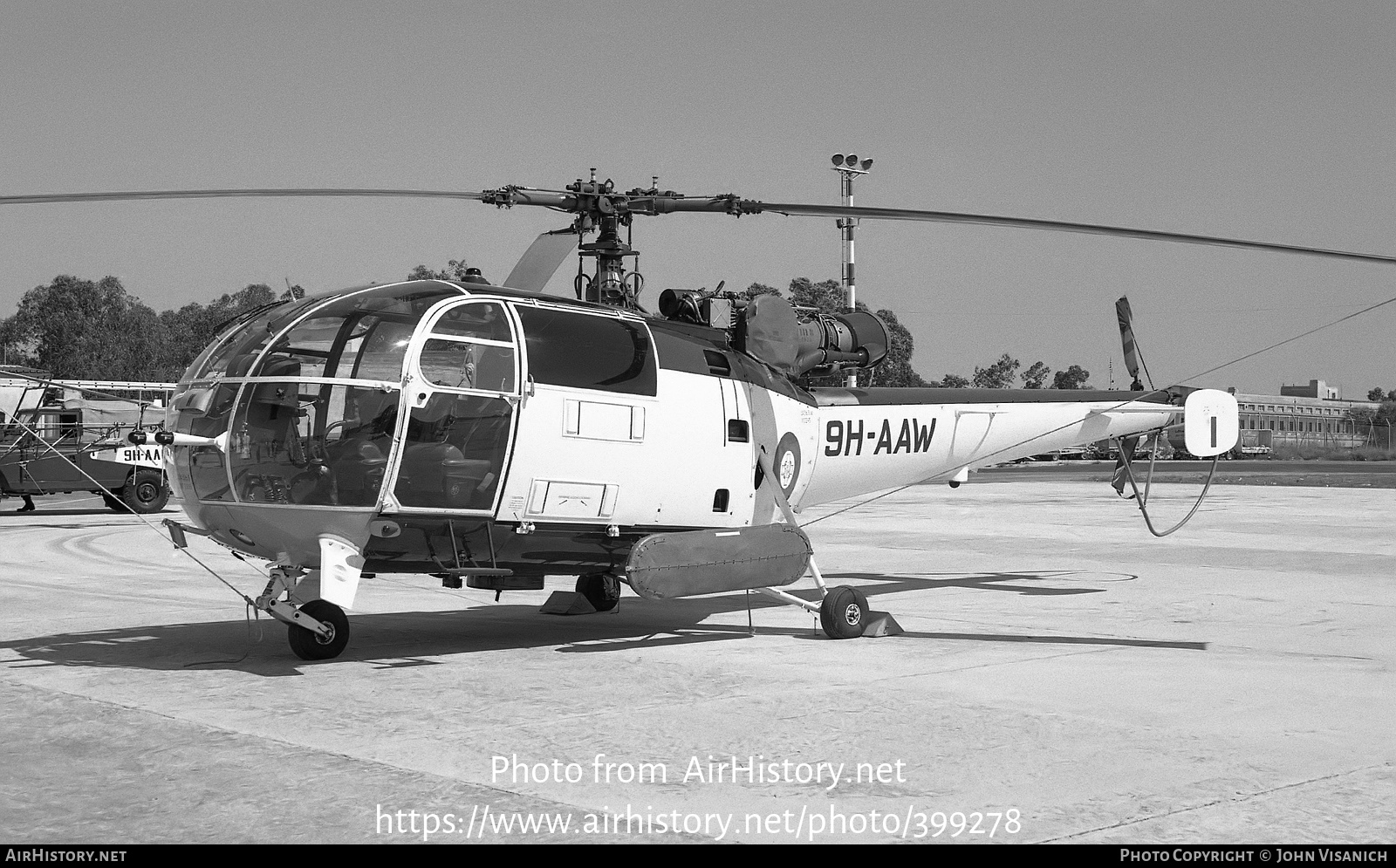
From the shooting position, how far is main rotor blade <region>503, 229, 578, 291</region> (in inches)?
→ 441

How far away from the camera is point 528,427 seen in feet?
32.1

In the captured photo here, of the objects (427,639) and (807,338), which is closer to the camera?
(427,639)

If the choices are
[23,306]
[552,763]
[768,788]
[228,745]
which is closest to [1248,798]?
[768,788]

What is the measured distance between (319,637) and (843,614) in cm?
447

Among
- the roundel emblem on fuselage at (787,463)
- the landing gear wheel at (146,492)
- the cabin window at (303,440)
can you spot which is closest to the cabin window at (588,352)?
the cabin window at (303,440)

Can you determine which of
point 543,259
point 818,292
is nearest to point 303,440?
point 543,259

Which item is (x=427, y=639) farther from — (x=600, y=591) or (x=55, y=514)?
(x=55, y=514)

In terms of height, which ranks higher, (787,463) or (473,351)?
(473,351)

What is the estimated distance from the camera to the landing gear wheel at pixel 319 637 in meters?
9.93

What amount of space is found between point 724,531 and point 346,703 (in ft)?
13.1

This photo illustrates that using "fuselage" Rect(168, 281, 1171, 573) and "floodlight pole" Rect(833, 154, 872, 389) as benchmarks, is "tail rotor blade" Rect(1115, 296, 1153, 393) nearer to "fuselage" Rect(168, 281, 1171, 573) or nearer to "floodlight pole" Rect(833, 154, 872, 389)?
"fuselage" Rect(168, 281, 1171, 573)

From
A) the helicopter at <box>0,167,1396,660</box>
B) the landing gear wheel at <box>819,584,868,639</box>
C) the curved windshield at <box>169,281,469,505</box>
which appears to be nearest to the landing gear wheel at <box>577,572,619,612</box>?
the helicopter at <box>0,167,1396,660</box>

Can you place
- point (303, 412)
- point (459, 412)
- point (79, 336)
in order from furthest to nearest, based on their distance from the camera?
point (79, 336), point (459, 412), point (303, 412)

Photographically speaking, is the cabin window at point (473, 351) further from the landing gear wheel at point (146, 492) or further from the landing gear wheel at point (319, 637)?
the landing gear wheel at point (146, 492)
